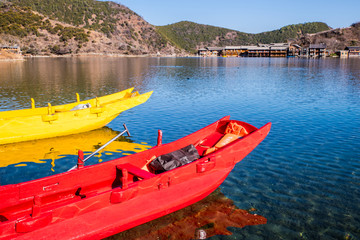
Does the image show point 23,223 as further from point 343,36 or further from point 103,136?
point 343,36

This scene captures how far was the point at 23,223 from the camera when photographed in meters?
5.72

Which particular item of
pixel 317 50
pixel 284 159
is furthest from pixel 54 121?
pixel 317 50

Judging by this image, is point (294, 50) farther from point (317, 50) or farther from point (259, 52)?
point (259, 52)

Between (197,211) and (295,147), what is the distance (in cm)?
783

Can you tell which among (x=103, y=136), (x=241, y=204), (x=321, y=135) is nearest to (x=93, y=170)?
(x=241, y=204)

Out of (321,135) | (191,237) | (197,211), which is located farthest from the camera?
(321,135)

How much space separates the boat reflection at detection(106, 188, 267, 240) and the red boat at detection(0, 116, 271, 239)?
0.38 m

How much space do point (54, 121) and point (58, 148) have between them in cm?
171

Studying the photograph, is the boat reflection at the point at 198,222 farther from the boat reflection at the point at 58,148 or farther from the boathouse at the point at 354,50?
the boathouse at the point at 354,50

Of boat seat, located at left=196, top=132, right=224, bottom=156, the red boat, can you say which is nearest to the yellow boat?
boat seat, located at left=196, top=132, right=224, bottom=156

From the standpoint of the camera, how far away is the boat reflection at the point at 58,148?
1318 centimetres

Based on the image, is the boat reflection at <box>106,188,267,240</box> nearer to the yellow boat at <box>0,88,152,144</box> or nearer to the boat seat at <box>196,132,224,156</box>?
the boat seat at <box>196,132,224,156</box>

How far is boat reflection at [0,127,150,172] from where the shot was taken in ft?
43.2

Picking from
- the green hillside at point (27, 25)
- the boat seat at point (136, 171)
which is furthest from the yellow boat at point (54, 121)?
the green hillside at point (27, 25)
